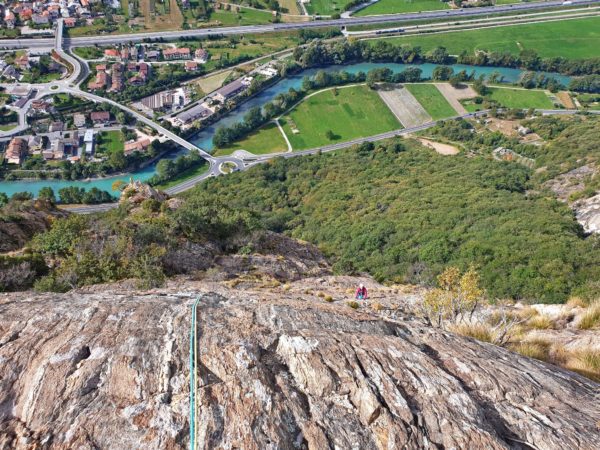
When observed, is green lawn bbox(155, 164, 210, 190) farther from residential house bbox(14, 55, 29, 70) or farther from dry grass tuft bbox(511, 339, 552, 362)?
dry grass tuft bbox(511, 339, 552, 362)

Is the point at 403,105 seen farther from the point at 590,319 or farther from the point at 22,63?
the point at 22,63

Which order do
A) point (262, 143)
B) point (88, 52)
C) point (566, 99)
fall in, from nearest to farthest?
point (262, 143) < point (566, 99) < point (88, 52)

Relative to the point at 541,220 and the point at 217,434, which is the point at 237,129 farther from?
the point at 217,434

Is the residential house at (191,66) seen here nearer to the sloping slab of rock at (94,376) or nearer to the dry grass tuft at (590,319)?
the sloping slab of rock at (94,376)

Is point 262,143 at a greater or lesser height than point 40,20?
lesser

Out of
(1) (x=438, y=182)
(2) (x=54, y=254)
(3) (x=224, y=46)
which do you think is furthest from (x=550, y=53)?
(2) (x=54, y=254)

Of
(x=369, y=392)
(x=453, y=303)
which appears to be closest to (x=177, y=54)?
(x=453, y=303)

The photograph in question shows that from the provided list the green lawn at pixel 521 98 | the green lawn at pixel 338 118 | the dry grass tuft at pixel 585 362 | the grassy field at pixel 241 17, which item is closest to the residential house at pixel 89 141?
the green lawn at pixel 338 118
